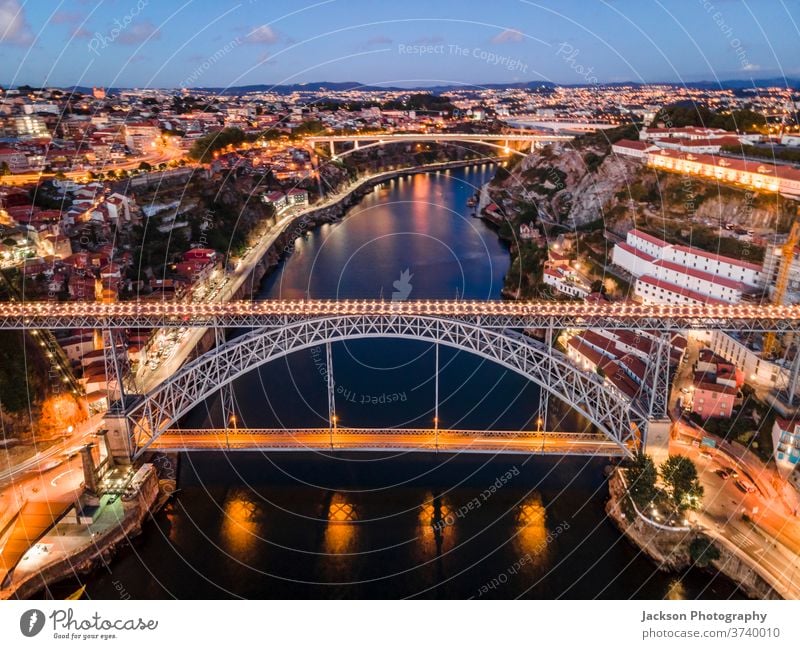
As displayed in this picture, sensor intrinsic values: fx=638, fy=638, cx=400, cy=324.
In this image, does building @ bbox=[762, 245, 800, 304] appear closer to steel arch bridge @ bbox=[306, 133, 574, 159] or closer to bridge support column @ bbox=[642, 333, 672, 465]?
bridge support column @ bbox=[642, 333, 672, 465]

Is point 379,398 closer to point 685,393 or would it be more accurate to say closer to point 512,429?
point 512,429

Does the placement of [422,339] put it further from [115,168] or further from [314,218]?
[314,218]

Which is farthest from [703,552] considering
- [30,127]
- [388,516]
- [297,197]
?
[30,127]

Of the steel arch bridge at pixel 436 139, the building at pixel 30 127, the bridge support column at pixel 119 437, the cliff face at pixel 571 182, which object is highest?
the building at pixel 30 127

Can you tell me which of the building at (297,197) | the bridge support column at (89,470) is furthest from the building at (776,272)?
the building at (297,197)

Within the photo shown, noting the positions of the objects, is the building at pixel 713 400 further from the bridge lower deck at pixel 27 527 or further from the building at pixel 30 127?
the building at pixel 30 127
